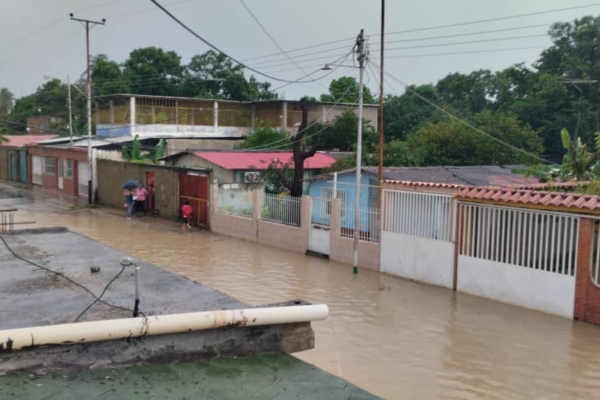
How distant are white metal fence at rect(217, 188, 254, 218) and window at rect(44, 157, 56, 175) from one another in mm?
20391

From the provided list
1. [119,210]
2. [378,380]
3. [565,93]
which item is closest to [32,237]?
[378,380]

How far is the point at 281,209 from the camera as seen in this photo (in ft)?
63.1

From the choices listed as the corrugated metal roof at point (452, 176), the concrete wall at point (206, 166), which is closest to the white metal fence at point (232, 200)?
the concrete wall at point (206, 166)

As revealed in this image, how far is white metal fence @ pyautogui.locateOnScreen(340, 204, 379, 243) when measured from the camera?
15867mm

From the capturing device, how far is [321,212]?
17.7 metres

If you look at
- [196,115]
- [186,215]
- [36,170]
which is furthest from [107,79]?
[186,215]

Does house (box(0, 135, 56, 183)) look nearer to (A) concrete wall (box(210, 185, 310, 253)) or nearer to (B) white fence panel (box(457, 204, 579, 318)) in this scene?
(A) concrete wall (box(210, 185, 310, 253))

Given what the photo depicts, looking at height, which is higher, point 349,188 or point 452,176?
point 452,176

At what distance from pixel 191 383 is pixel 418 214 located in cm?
1094

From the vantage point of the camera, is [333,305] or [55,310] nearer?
[55,310]

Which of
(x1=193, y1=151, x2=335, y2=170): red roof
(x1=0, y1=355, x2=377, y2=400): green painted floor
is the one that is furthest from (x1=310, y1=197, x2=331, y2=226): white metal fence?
(x1=0, y1=355, x2=377, y2=400): green painted floor

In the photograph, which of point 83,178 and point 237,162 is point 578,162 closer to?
point 237,162

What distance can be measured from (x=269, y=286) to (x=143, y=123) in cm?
2632

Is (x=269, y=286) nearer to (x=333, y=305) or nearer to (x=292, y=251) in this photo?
(x=333, y=305)
